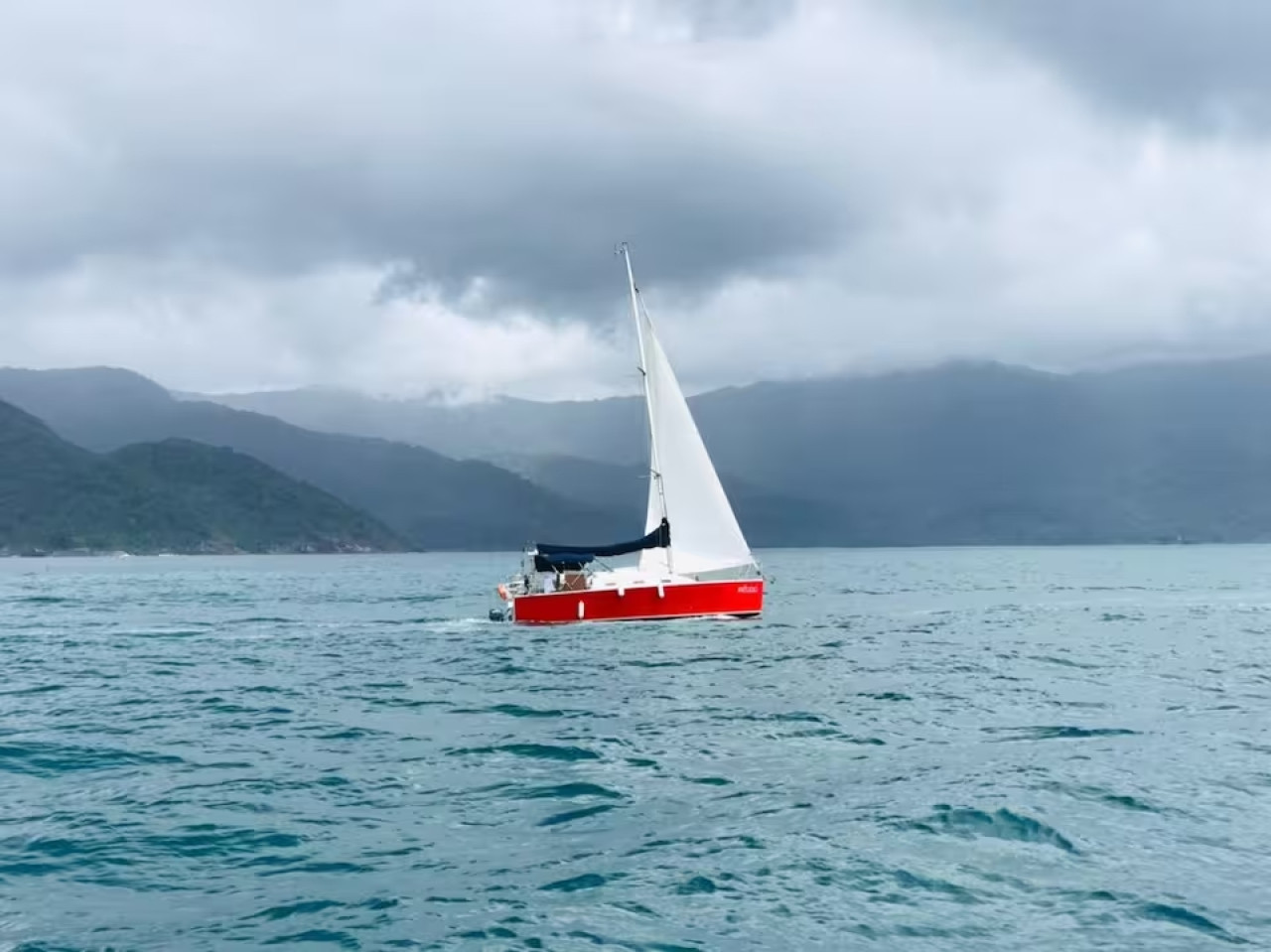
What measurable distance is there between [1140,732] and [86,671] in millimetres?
39106

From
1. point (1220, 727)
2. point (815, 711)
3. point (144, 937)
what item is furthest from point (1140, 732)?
point (144, 937)

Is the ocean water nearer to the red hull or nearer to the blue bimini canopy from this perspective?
the red hull

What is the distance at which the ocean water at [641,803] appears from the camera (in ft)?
47.0

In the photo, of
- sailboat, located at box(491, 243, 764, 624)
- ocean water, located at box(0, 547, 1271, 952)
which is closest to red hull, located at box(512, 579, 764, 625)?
sailboat, located at box(491, 243, 764, 624)

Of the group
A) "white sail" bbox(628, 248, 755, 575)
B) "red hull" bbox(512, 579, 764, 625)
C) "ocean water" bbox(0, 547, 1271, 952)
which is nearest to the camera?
"ocean water" bbox(0, 547, 1271, 952)

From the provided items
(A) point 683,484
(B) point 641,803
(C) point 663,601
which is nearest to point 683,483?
(A) point 683,484

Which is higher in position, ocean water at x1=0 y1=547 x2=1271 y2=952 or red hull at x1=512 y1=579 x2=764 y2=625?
red hull at x1=512 y1=579 x2=764 y2=625

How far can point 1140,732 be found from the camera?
27.9 m

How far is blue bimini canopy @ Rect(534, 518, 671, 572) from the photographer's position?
60312 mm

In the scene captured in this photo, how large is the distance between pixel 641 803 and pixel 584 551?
42014mm

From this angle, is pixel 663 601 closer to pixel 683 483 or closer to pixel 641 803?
pixel 683 483

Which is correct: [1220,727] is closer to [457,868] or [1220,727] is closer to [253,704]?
[457,868]

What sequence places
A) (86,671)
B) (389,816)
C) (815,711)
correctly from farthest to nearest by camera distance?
(86,671), (815,711), (389,816)

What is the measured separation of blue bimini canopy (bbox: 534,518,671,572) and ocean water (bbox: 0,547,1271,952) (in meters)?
14.4
